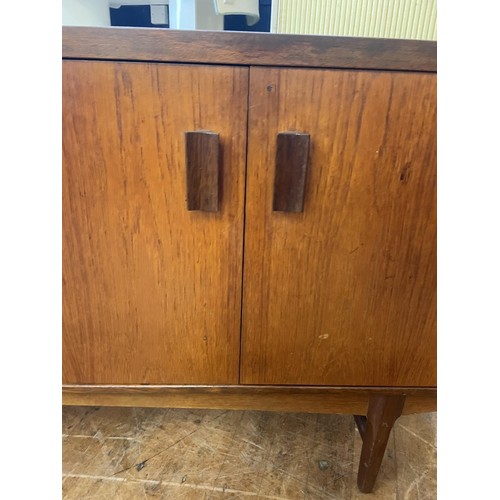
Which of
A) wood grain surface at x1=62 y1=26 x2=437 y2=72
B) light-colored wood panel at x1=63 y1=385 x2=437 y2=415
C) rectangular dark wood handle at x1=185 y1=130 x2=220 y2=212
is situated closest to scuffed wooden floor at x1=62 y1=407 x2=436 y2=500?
light-colored wood panel at x1=63 y1=385 x2=437 y2=415

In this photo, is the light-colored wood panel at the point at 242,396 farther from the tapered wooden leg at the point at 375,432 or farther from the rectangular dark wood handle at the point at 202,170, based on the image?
the rectangular dark wood handle at the point at 202,170

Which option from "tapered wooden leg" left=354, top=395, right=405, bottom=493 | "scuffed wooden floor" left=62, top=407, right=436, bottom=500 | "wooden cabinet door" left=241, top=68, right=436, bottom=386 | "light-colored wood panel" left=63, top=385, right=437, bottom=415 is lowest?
"scuffed wooden floor" left=62, top=407, right=436, bottom=500

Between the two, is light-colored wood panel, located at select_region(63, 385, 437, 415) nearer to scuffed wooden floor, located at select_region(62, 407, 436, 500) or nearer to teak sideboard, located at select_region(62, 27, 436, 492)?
teak sideboard, located at select_region(62, 27, 436, 492)

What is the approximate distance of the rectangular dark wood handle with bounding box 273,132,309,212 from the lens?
48 cm

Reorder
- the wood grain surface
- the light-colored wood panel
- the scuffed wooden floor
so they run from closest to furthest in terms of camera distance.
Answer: the wood grain surface, the light-colored wood panel, the scuffed wooden floor

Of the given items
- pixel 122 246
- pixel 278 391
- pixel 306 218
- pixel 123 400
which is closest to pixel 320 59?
pixel 306 218

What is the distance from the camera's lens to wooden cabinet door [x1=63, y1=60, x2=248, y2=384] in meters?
0.47

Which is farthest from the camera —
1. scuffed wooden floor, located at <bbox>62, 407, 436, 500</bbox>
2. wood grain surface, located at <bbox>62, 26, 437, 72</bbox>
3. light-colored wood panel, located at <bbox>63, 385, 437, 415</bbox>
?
scuffed wooden floor, located at <bbox>62, 407, 436, 500</bbox>

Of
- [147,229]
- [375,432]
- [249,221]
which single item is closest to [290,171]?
[249,221]

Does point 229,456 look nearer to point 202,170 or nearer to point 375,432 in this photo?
point 375,432

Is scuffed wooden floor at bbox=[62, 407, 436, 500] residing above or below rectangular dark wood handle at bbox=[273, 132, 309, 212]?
below

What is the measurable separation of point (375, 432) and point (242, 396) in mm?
236

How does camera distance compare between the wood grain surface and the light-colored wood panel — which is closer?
the wood grain surface
